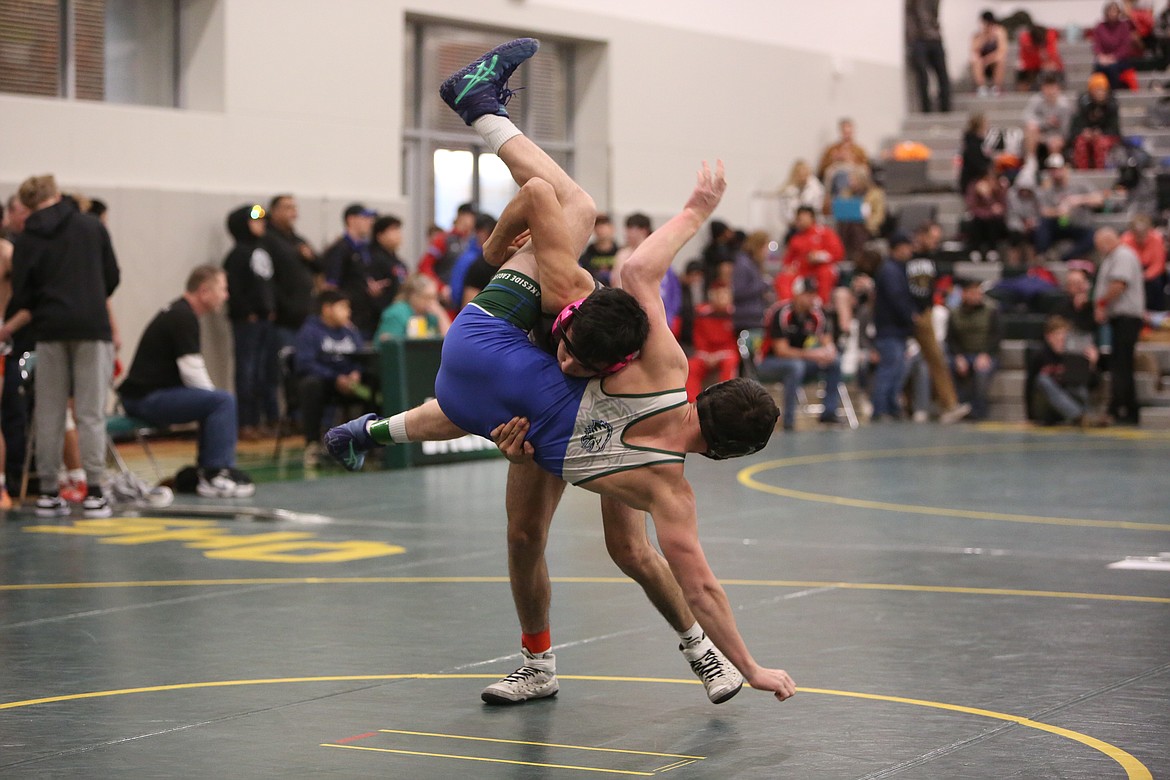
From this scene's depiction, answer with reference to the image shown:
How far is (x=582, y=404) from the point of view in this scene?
15.4 feet

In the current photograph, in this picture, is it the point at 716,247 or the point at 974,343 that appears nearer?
the point at 974,343

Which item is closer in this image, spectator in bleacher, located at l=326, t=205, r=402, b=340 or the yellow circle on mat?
the yellow circle on mat

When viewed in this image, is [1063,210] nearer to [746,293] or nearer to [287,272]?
[746,293]

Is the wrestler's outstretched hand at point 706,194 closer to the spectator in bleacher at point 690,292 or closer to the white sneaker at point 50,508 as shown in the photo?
the white sneaker at point 50,508

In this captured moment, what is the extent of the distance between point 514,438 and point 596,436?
0.80 ft

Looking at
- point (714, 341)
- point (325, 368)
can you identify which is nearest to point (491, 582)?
point (325, 368)

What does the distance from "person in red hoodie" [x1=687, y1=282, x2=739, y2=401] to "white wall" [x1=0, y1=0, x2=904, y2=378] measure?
3628mm

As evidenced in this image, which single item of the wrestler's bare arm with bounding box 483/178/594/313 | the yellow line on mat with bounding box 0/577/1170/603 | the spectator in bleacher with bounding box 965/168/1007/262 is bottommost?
the yellow line on mat with bounding box 0/577/1170/603

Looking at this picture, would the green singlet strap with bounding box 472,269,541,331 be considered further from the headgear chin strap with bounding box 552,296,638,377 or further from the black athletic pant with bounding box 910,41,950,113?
the black athletic pant with bounding box 910,41,950,113

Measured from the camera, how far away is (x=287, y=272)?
14.7 metres

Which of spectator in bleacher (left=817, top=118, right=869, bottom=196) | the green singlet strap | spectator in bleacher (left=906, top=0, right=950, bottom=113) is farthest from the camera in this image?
spectator in bleacher (left=906, top=0, right=950, bottom=113)

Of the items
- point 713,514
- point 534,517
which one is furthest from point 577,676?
point 713,514

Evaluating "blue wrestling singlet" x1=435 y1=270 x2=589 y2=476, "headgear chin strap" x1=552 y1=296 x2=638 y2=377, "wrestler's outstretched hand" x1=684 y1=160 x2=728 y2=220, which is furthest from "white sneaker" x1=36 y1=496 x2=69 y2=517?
"wrestler's outstretched hand" x1=684 y1=160 x2=728 y2=220

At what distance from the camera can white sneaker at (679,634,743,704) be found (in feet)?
15.9
